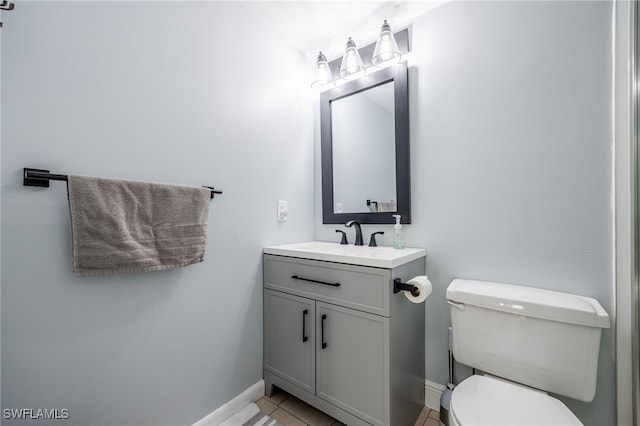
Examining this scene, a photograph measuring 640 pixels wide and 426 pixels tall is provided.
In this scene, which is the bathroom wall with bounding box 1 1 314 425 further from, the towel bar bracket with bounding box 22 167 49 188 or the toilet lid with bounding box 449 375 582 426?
the toilet lid with bounding box 449 375 582 426

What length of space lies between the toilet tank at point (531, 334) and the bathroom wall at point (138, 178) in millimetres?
1097

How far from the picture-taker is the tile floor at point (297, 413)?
1.33 meters

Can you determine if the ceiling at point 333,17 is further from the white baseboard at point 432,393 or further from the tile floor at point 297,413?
the tile floor at point 297,413

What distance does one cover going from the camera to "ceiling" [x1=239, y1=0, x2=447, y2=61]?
146cm

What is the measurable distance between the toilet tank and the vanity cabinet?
252mm

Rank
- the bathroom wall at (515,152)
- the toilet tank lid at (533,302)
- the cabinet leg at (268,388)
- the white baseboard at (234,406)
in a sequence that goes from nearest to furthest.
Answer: the toilet tank lid at (533,302)
the bathroom wall at (515,152)
the white baseboard at (234,406)
the cabinet leg at (268,388)

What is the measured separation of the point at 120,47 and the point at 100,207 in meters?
0.65

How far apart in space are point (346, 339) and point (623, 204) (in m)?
1.24

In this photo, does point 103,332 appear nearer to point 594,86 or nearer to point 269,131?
point 269,131

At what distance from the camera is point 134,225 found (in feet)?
3.25

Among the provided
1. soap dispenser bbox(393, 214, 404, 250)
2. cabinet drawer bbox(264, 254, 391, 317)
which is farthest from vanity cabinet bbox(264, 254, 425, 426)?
soap dispenser bbox(393, 214, 404, 250)

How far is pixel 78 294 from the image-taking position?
0.92m

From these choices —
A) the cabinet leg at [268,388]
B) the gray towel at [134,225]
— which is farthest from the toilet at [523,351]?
the gray towel at [134,225]

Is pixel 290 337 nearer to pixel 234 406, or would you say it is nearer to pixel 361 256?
pixel 234 406
